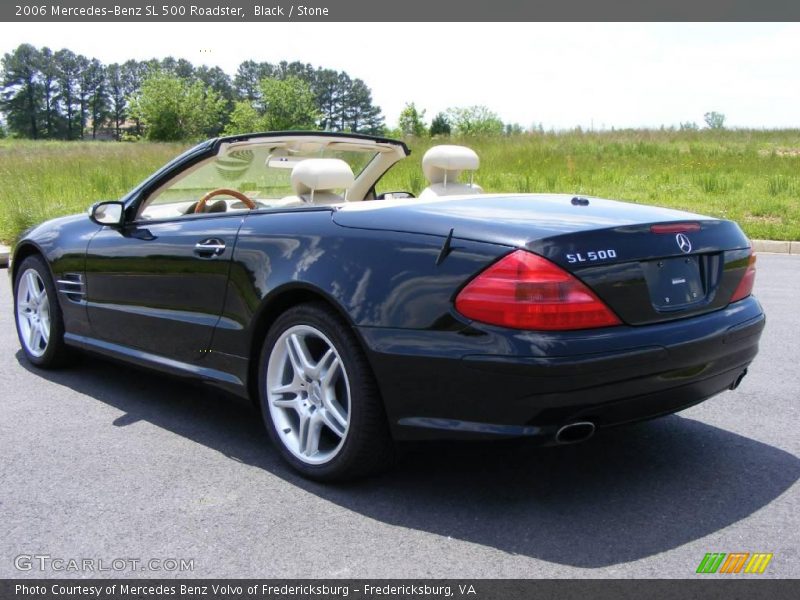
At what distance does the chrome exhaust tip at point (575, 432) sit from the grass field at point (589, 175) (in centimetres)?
1194

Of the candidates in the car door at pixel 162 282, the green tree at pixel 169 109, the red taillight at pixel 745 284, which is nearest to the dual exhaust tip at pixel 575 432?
the red taillight at pixel 745 284

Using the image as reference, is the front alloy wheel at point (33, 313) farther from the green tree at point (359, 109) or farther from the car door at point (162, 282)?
the green tree at point (359, 109)

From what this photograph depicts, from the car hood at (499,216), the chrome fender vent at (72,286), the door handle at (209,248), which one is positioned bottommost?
the chrome fender vent at (72,286)

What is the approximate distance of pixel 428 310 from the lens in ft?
10.0

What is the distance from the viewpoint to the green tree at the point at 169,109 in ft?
211

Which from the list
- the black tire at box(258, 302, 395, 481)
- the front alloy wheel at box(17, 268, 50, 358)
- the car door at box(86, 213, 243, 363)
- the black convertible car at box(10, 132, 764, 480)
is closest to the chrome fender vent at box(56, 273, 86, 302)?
the car door at box(86, 213, 243, 363)

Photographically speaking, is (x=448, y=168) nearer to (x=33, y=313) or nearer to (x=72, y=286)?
(x=72, y=286)

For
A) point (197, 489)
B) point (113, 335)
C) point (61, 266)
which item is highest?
point (61, 266)

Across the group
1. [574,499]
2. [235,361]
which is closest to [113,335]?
[235,361]

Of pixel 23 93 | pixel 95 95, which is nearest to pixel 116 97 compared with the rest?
pixel 95 95

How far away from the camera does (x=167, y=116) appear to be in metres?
64.6
